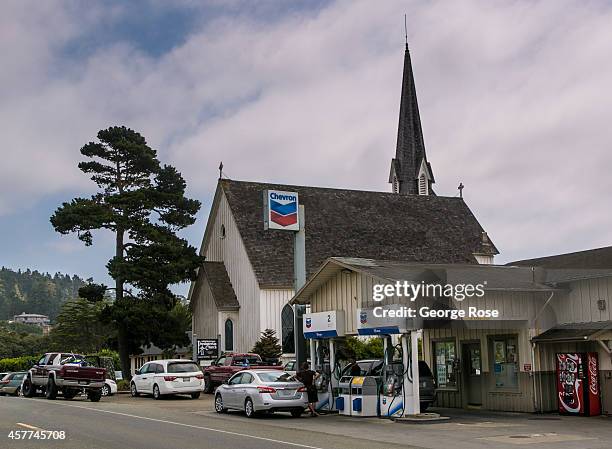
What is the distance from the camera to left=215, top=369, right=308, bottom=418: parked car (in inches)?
977

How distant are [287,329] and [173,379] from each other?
13.3 meters

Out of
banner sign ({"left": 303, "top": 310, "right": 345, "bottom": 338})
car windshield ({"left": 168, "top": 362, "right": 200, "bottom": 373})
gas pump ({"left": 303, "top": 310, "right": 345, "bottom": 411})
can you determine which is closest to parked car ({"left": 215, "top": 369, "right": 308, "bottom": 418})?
gas pump ({"left": 303, "top": 310, "right": 345, "bottom": 411})

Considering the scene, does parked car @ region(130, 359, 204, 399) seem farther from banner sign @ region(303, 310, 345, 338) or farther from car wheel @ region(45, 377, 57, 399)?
banner sign @ region(303, 310, 345, 338)

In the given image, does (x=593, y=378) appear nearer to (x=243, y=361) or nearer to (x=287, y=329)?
(x=243, y=361)

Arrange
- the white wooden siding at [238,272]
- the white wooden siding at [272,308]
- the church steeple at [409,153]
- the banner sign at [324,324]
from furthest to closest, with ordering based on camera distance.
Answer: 1. the church steeple at [409,153]
2. the white wooden siding at [238,272]
3. the white wooden siding at [272,308]
4. the banner sign at [324,324]

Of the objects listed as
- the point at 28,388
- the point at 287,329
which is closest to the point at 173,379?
the point at 28,388

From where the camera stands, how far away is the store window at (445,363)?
2884cm

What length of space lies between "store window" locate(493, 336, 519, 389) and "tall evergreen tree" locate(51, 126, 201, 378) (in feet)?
79.7

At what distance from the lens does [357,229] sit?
54.2m

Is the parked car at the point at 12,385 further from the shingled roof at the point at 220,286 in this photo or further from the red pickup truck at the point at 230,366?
the shingled roof at the point at 220,286

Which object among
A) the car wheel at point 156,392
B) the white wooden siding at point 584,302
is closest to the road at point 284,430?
the white wooden siding at point 584,302

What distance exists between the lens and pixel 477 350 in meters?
28.0

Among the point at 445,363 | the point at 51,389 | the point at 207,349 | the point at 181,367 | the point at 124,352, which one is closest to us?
the point at 445,363

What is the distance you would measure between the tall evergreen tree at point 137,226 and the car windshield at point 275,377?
73.7 feet
